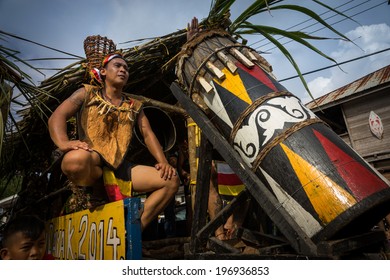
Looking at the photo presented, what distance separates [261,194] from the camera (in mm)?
1694

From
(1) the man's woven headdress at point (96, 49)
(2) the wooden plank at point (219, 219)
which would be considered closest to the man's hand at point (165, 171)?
(2) the wooden plank at point (219, 219)

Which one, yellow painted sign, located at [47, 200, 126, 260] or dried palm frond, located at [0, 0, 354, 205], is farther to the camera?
dried palm frond, located at [0, 0, 354, 205]

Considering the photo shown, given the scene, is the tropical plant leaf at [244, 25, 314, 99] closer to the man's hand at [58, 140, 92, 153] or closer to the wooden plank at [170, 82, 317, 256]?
the wooden plank at [170, 82, 317, 256]

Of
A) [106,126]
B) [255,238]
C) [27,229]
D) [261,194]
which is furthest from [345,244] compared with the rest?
[27,229]

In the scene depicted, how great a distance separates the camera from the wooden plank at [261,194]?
1487mm

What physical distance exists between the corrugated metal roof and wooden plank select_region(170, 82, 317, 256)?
25.8 feet

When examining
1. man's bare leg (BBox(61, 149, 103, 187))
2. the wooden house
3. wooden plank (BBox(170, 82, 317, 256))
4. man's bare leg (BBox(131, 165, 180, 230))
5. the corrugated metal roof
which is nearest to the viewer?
wooden plank (BBox(170, 82, 317, 256))

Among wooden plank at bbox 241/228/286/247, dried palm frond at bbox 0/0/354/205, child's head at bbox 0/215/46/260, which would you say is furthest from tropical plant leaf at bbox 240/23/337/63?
child's head at bbox 0/215/46/260

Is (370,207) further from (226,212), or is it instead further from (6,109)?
(6,109)

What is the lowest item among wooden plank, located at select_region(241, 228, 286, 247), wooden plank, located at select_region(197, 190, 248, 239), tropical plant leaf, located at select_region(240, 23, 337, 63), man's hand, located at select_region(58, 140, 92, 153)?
wooden plank, located at select_region(241, 228, 286, 247)

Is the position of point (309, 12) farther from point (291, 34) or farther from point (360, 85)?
point (360, 85)

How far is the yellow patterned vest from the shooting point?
219cm

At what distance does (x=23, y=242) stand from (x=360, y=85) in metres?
10.7
